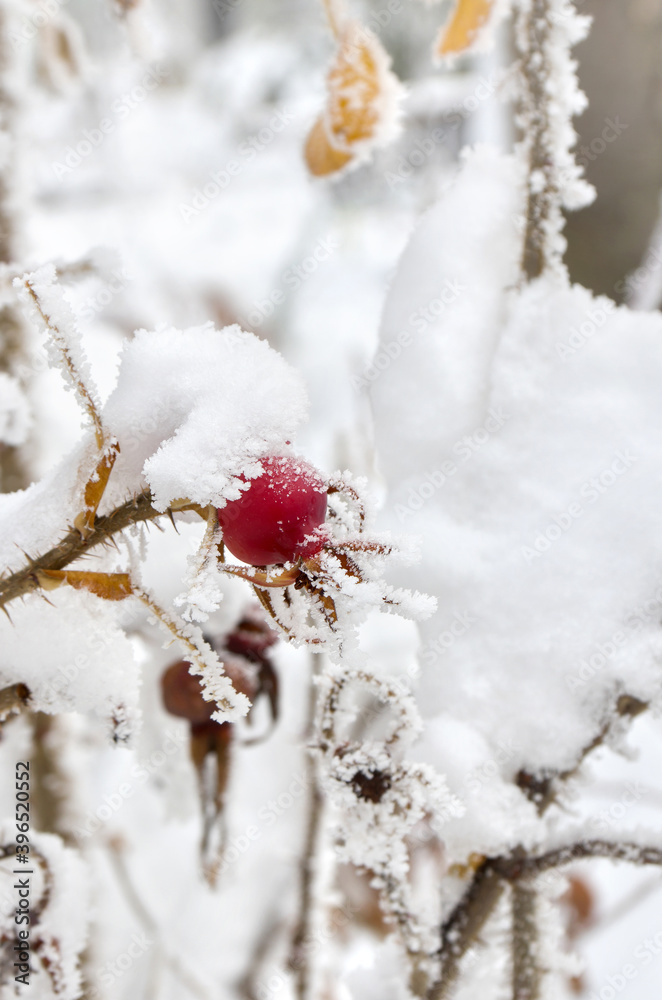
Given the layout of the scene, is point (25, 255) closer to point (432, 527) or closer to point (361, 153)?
point (361, 153)

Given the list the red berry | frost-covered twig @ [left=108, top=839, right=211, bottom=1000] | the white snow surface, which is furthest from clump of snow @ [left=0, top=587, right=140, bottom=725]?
frost-covered twig @ [left=108, top=839, right=211, bottom=1000]

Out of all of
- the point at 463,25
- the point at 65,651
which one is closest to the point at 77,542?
the point at 65,651

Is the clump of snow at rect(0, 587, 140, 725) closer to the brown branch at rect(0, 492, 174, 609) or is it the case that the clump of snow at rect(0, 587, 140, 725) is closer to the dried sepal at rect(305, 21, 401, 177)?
the brown branch at rect(0, 492, 174, 609)

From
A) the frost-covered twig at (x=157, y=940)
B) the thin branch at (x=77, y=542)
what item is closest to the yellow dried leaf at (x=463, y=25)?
the thin branch at (x=77, y=542)

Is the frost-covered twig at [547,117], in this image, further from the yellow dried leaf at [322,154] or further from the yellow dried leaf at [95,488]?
the yellow dried leaf at [95,488]

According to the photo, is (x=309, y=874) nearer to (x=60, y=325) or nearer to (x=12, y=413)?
(x=12, y=413)

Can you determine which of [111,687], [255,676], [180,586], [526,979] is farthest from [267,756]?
[111,687]

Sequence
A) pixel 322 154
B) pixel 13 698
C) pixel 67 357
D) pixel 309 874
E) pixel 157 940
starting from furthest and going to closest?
1. pixel 157 940
2. pixel 309 874
3. pixel 322 154
4. pixel 13 698
5. pixel 67 357
